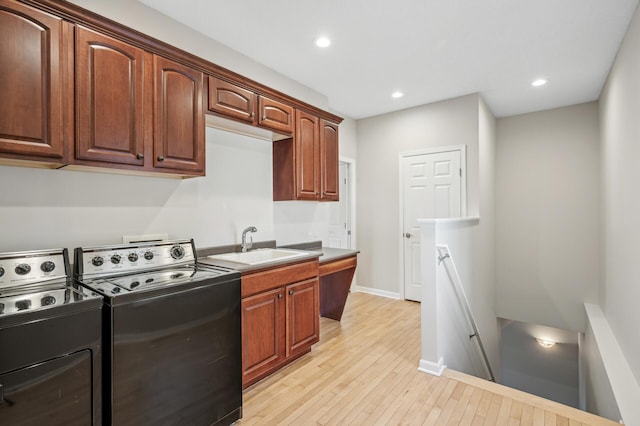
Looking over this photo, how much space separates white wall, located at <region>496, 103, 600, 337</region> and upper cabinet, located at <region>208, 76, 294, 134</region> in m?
3.77

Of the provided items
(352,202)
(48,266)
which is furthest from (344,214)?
(48,266)

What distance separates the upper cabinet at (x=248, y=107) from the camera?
7.95ft

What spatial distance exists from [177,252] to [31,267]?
79 centimetres

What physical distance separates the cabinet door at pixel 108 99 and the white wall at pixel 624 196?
11.4ft

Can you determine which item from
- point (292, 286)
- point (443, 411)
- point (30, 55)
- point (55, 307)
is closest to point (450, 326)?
point (443, 411)

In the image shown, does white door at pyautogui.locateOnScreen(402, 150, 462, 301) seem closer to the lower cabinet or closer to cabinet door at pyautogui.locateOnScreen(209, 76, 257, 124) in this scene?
the lower cabinet

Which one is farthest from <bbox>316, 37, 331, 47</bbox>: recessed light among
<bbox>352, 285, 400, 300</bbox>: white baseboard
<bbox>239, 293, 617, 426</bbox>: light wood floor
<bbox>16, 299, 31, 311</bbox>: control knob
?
<bbox>352, 285, 400, 300</bbox>: white baseboard

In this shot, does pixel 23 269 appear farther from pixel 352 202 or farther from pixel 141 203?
pixel 352 202

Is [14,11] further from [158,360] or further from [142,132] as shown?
[158,360]

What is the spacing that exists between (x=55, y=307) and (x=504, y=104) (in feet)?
16.8

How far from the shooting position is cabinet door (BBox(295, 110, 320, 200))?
3182mm

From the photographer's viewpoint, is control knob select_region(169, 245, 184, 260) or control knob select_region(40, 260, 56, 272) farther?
control knob select_region(169, 245, 184, 260)

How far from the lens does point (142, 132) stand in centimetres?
198

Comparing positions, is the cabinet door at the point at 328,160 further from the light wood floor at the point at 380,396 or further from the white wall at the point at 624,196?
the white wall at the point at 624,196
